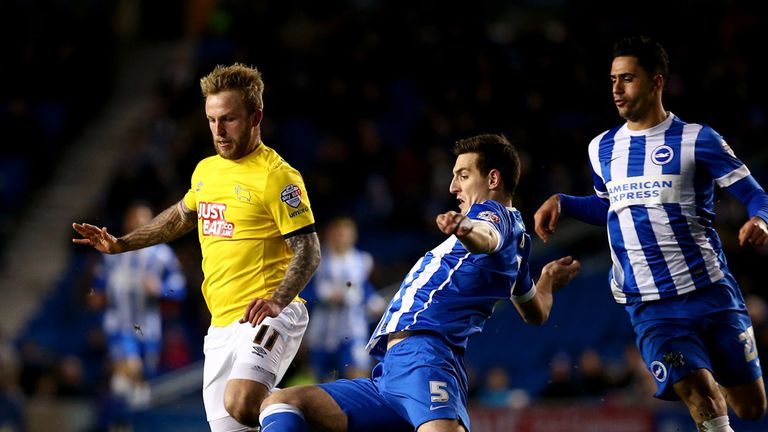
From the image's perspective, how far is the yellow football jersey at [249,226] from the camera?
5.15 metres

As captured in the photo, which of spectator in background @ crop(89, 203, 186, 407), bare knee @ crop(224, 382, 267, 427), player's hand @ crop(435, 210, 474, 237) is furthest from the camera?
spectator in background @ crop(89, 203, 186, 407)

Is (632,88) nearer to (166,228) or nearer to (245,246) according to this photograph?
(245,246)

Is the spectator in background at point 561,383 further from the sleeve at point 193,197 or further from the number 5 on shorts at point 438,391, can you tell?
the number 5 on shorts at point 438,391

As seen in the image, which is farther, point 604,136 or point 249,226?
point 604,136

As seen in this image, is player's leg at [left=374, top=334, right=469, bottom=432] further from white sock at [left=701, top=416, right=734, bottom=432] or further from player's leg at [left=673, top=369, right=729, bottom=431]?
white sock at [left=701, top=416, right=734, bottom=432]

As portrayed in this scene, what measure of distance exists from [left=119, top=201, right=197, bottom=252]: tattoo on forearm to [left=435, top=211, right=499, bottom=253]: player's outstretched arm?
181 cm

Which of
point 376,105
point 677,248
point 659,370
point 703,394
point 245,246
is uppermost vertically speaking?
point 376,105

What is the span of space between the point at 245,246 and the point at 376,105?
855 centimetres

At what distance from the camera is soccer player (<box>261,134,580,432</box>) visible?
4.38 meters

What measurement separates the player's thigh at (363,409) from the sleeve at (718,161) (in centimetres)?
189

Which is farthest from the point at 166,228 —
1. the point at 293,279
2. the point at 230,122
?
the point at 293,279

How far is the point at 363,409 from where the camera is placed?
14.6 feet

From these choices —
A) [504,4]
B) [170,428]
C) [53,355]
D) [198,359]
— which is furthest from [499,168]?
[504,4]

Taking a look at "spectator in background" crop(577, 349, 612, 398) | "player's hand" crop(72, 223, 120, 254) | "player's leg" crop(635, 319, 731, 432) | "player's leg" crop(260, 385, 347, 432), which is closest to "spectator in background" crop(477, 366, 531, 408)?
"spectator in background" crop(577, 349, 612, 398)
